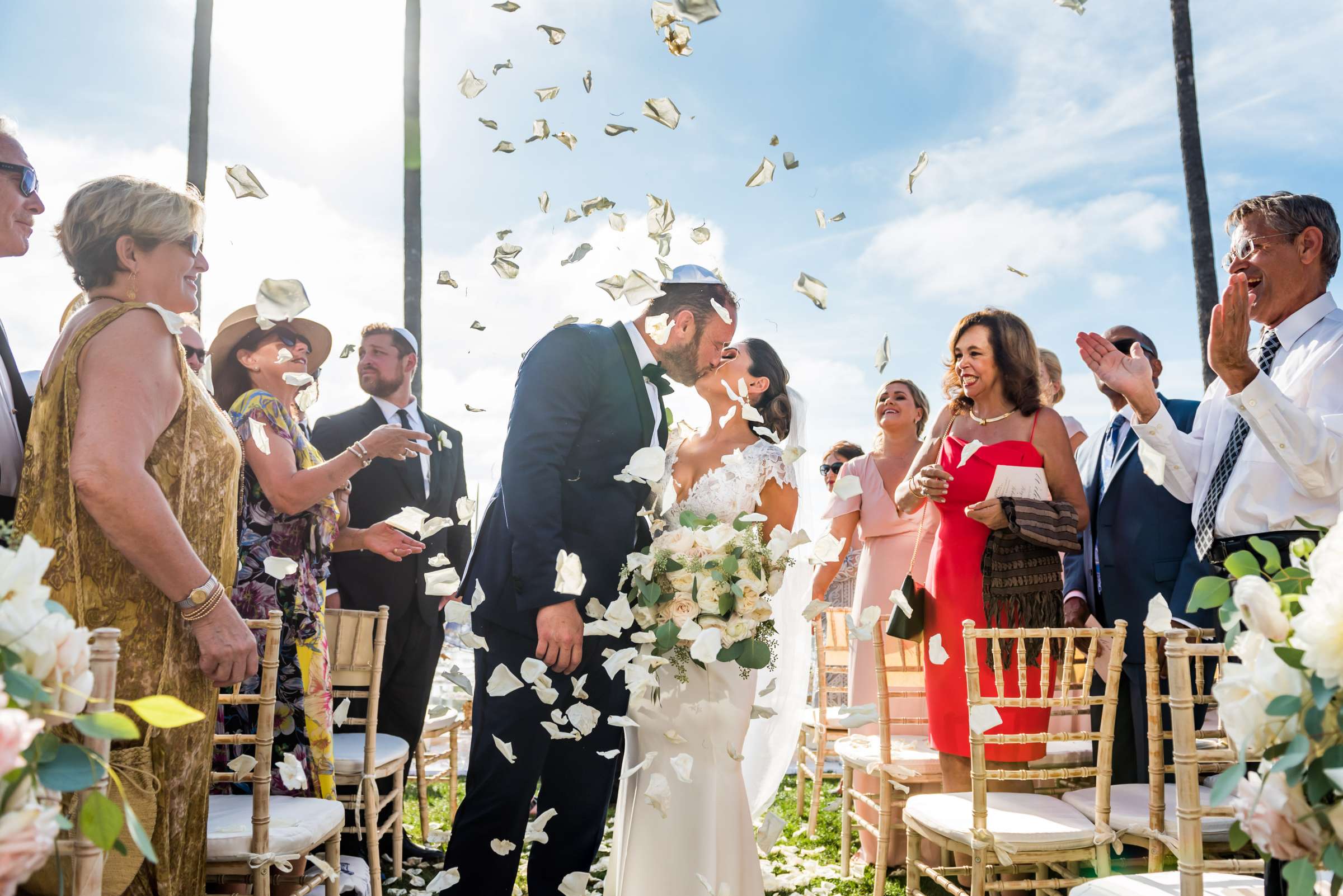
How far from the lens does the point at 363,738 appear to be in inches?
165

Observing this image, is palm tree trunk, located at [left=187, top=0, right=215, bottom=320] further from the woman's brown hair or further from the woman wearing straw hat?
the woman's brown hair

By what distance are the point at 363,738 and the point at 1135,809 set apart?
10.2 feet

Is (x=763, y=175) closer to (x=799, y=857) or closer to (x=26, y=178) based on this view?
Answer: (x=26, y=178)

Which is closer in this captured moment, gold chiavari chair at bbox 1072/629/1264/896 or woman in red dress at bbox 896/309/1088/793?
gold chiavari chair at bbox 1072/629/1264/896

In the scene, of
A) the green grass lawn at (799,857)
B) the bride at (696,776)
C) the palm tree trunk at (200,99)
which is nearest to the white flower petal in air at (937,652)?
the bride at (696,776)

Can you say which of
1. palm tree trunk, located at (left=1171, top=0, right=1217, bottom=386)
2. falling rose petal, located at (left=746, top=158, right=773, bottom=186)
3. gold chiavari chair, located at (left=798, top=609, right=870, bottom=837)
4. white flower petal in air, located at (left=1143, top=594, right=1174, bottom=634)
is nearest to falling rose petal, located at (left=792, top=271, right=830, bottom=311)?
falling rose petal, located at (left=746, top=158, right=773, bottom=186)

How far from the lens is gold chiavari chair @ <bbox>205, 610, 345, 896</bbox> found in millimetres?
2549

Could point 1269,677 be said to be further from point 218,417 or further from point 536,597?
point 218,417

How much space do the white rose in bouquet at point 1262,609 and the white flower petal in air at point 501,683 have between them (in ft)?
6.26

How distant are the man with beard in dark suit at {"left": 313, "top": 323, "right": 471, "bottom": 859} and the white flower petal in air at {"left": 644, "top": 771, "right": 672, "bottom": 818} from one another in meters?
2.05

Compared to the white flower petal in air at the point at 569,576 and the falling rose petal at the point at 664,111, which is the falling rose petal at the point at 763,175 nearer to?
the falling rose petal at the point at 664,111

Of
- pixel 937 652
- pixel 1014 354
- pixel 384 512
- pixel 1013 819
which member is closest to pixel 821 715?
pixel 937 652

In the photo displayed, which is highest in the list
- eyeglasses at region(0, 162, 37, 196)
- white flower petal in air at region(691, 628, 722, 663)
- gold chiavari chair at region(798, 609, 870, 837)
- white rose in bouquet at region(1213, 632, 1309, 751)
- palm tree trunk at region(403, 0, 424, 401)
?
palm tree trunk at region(403, 0, 424, 401)

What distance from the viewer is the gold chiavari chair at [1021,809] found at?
2820 millimetres
